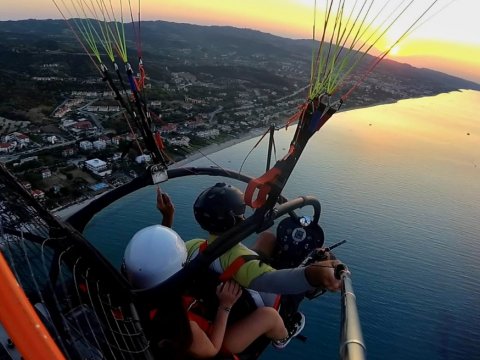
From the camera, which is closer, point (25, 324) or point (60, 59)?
point (25, 324)

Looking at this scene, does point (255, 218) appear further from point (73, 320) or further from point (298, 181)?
point (298, 181)

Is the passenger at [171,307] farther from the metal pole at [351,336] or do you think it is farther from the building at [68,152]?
the building at [68,152]

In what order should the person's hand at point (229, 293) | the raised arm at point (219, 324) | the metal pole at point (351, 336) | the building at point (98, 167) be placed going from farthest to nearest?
1. the building at point (98, 167)
2. the person's hand at point (229, 293)
3. the raised arm at point (219, 324)
4. the metal pole at point (351, 336)

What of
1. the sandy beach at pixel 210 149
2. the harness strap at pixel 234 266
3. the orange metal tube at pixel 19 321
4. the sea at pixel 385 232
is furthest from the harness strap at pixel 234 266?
the sandy beach at pixel 210 149

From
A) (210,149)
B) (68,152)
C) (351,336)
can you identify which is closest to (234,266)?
(351,336)

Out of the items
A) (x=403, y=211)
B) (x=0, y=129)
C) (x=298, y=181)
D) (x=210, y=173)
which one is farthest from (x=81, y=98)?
(x=210, y=173)

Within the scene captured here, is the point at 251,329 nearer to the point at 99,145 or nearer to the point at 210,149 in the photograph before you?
the point at 99,145
